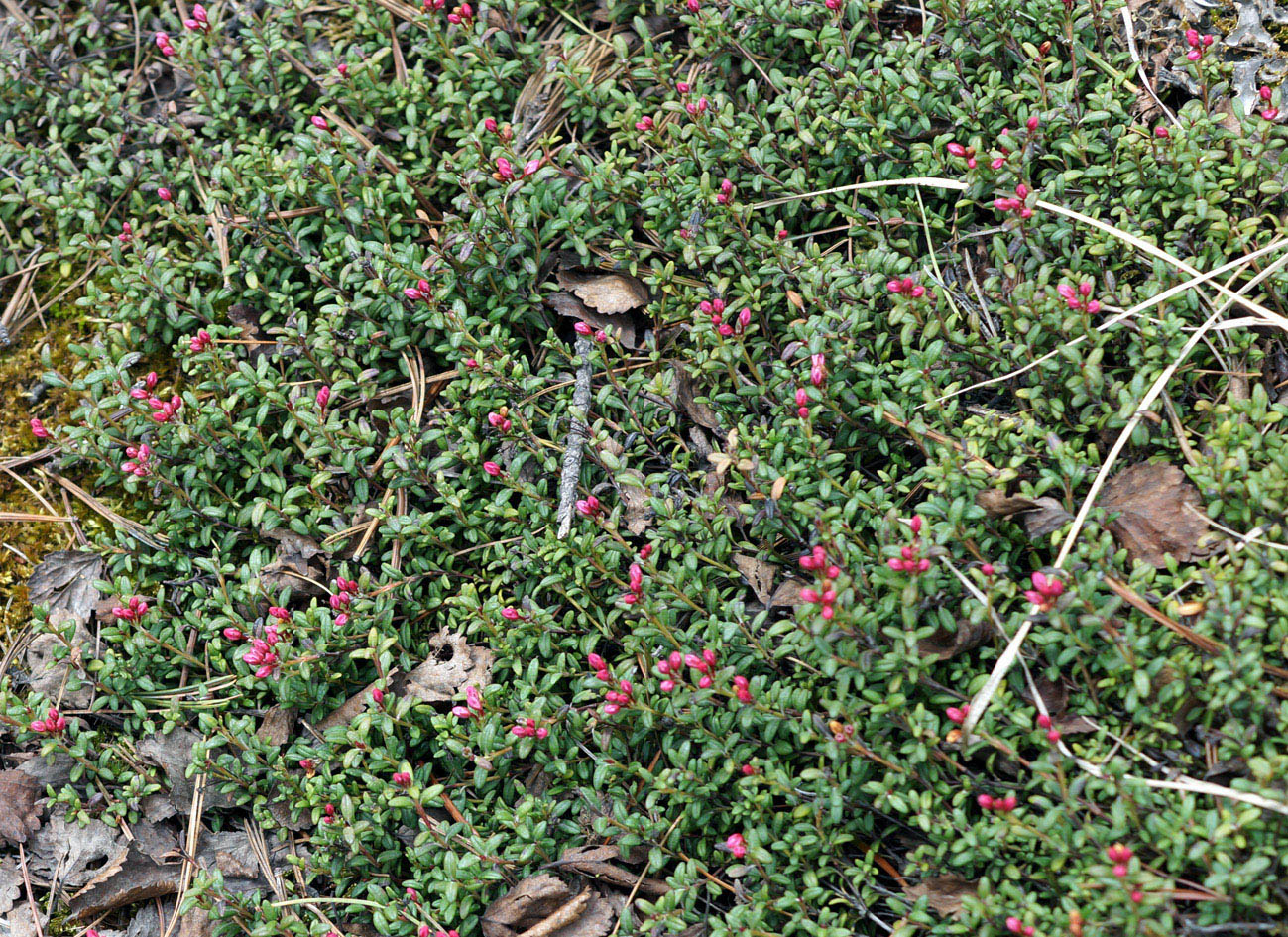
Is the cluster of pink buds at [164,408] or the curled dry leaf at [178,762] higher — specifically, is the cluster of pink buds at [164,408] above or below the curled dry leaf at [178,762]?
above

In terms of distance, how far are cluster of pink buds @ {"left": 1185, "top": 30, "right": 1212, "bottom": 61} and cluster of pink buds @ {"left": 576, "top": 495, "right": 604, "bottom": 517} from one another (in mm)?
3135

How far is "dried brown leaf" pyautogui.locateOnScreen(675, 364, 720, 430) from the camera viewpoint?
433 centimetres

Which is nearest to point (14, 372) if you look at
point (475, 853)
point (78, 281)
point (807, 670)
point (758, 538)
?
point (78, 281)

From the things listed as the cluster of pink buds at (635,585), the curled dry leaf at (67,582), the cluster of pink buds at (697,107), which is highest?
the cluster of pink buds at (697,107)

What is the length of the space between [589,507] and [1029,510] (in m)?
1.73

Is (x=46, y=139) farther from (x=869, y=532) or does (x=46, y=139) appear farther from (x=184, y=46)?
(x=869, y=532)

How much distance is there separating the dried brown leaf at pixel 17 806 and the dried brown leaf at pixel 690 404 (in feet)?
11.2

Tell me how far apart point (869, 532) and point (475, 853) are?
6.64 feet

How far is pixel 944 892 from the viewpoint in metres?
3.38

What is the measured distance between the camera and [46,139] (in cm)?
579

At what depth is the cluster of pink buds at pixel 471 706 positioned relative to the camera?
150 inches

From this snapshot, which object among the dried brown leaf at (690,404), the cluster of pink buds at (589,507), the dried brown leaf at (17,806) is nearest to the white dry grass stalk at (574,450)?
the cluster of pink buds at (589,507)

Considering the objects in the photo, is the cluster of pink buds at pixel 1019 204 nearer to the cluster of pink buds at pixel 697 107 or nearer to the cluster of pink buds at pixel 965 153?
the cluster of pink buds at pixel 965 153

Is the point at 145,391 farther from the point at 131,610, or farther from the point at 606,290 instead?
the point at 606,290
